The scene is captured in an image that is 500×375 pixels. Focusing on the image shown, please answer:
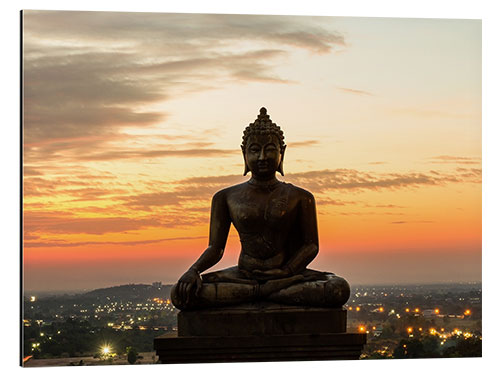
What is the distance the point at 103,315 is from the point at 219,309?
10.7 feet

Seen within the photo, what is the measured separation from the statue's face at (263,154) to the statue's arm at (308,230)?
41 centimetres

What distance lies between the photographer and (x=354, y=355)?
863 centimetres

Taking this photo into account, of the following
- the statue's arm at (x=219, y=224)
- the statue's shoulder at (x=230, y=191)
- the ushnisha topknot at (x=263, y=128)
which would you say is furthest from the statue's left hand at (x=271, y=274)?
the ushnisha topknot at (x=263, y=128)

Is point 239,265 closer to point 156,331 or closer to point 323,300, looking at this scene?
point 323,300

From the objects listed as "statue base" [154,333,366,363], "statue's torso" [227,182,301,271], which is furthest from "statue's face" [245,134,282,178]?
"statue base" [154,333,366,363]

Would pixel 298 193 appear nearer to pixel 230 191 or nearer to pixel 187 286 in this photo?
pixel 230 191

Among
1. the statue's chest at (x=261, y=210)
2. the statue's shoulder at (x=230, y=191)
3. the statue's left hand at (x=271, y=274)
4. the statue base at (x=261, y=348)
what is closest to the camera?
the statue base at (x=261, y=348)

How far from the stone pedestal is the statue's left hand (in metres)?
0.34

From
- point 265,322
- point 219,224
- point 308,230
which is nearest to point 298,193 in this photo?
point 308,230

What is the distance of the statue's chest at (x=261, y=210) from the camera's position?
9.05 metres

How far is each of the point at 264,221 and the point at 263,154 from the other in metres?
0.59

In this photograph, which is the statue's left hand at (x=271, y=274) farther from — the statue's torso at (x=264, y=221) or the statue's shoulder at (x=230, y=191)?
the statue's shoulder at (x=230, y=191)

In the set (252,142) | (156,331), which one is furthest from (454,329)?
(252,142)

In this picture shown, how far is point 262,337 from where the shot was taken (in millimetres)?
8633
